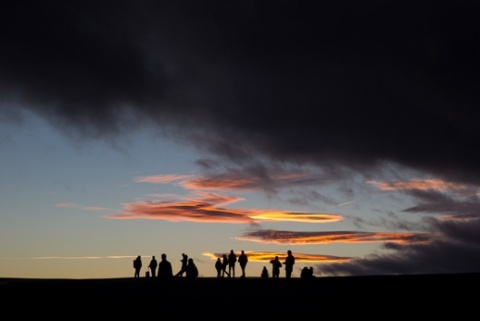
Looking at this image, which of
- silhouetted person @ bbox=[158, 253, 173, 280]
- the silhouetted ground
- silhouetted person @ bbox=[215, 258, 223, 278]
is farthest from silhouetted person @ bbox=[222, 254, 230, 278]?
the silhouetted ground

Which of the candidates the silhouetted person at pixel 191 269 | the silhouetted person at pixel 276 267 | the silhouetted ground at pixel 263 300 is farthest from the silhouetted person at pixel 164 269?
the silhouetted person at pixel 276 267

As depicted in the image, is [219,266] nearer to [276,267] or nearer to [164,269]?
[276,267]

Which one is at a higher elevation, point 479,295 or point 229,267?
point 229,267

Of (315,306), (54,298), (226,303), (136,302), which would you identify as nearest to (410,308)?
(315,306)

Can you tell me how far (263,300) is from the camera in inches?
926

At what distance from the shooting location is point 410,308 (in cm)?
2002

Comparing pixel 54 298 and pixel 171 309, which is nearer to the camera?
pixel 171 309

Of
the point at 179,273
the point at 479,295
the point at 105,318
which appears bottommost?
the point at 105,318

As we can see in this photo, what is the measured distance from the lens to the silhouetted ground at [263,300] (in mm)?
19250

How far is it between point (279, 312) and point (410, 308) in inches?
140

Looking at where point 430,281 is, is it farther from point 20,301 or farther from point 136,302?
point 20,301

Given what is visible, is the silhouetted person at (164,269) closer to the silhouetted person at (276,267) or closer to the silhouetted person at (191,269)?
the silhouetted person at (191,269)

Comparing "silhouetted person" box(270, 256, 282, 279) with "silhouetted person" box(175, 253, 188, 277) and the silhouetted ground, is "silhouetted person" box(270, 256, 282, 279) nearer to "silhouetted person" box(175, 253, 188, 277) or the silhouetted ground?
"silhouetted person" box(175, 253, 188, 277)

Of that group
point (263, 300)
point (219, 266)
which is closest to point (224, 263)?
point (219, 266)
